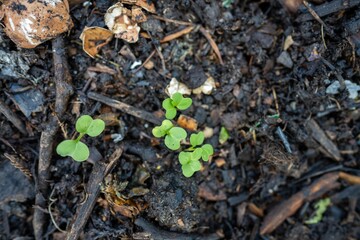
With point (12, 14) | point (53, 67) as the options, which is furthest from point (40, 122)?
point (12, 14)

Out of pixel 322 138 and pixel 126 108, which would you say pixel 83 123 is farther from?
pixel 322 138

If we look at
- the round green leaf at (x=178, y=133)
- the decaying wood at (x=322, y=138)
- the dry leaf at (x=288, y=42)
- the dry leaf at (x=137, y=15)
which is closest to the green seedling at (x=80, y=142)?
the round green leaf at (x=178, y=133)

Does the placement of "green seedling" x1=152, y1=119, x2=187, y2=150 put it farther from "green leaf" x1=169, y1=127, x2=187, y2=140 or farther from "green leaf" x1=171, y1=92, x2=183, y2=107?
"green leaf" x1=171, y1=92, x2=183, y2=107

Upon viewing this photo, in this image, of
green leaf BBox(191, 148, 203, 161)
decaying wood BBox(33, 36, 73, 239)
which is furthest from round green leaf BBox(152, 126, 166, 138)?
decaying wood BBox(33, 36, 73, 239)

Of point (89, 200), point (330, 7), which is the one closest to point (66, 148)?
point (89, 200)

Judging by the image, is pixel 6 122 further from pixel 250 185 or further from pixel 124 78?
pixel 250 185

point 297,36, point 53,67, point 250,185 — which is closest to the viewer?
point 53,67
